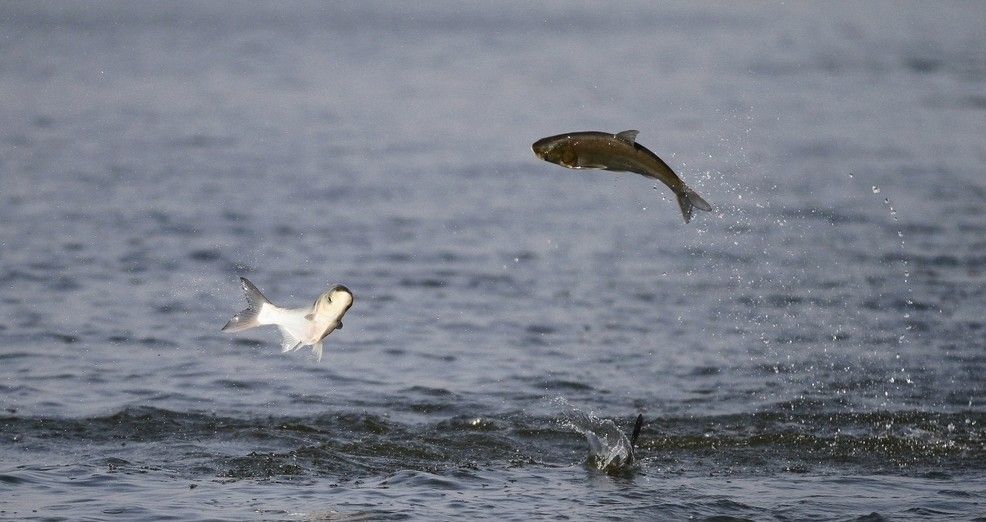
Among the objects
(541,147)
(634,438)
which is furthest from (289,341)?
(634,438)

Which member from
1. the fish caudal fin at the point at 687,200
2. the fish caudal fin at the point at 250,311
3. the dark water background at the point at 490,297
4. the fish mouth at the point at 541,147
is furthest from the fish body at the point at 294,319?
the fish caudal fin at the point at 687,200

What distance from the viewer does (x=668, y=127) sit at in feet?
75.3

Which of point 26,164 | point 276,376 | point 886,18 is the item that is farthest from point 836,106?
point 886,18

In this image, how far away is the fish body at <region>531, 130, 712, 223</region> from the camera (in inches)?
285

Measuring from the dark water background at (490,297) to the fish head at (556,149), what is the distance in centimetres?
195

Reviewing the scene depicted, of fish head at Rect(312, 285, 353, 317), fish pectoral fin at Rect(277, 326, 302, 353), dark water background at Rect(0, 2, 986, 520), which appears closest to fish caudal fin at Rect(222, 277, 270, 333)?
fish pectoral fin at Rect(277, 326, 302, 353)

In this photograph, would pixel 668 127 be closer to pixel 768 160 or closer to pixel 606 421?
pixel 768 160

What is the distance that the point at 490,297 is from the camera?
539 inches

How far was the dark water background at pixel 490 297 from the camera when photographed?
8617 millimetres

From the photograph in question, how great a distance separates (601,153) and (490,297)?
643 cm

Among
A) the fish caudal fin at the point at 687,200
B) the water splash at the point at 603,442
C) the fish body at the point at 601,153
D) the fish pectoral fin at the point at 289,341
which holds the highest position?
the fish body at the point at 601,153

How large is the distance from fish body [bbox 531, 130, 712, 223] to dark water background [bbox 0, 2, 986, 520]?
6.19ft

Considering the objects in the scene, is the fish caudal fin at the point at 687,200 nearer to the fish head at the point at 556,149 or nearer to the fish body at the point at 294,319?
the fish head at the point at 556,149

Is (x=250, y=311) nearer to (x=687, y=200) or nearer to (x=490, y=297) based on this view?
(x=687, y=200)
